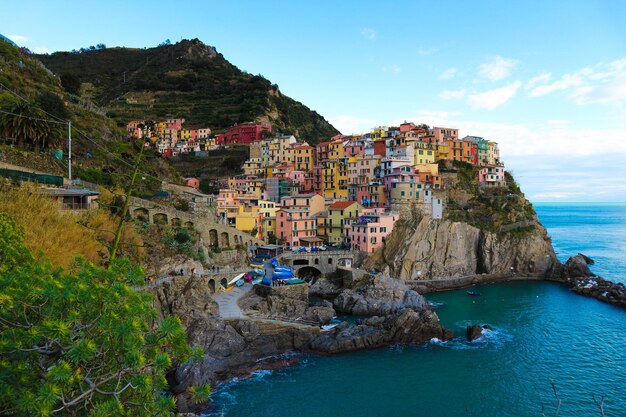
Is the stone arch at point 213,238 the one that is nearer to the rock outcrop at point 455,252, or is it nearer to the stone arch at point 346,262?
the stone arch at point 346,262

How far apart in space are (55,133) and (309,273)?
94.6ft

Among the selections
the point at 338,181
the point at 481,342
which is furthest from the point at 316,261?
the point at 481,342

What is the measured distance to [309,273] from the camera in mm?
50906

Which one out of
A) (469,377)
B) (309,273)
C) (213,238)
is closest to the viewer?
(469,377)

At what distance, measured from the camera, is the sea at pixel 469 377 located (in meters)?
24.1

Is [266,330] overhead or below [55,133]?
below

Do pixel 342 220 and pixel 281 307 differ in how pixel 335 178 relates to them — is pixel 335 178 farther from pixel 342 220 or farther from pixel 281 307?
pixel 281 307

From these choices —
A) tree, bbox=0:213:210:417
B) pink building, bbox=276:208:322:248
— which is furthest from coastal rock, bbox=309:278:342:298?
tree, bbox=0:213:210:417

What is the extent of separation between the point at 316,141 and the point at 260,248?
61.0 m

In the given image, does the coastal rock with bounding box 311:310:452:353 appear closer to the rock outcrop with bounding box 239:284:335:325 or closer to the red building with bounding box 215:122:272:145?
the rock outcrop with bounding box 239:284:335:325

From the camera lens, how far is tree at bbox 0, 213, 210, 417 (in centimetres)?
707

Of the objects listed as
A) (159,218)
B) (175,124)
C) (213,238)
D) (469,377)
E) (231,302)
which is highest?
(175,124)

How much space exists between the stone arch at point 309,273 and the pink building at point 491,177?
31.0 meters

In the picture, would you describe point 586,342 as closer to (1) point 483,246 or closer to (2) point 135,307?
(1) point 483,246
